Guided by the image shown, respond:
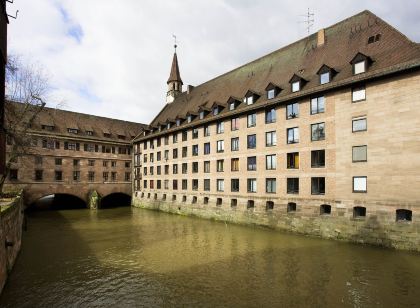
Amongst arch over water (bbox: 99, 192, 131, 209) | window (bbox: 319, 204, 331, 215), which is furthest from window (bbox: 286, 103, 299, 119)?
arch over water (bbox: 99, 192, 131, 209)

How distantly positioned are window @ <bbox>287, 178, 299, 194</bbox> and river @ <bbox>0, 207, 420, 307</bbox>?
12.9ft

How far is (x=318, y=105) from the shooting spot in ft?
83.6

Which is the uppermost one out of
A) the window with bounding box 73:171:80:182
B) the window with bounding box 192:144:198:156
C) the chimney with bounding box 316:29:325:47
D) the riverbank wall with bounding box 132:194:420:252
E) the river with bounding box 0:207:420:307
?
the chimney with bounding box 316:29:325:47

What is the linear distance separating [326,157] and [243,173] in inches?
379

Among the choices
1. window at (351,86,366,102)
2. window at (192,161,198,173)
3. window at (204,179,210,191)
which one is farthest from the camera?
window at (192,161,198,173)

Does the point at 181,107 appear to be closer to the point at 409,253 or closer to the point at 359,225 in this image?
the point at 359,225

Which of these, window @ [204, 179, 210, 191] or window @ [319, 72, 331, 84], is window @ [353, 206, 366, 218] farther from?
window @ [204, 179, 210, 191]

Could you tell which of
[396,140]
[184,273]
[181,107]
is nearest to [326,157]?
[396,140]

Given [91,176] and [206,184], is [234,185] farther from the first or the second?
[91,176]

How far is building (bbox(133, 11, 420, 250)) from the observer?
66.9 ft

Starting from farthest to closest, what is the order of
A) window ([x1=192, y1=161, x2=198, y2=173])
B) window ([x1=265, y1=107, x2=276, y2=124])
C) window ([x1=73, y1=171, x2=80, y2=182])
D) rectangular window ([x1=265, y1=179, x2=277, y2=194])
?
window ([x1=73, y1=171, x2=80, y2=182]) < window ([x1=192, y1=161, x2=198, y2=173]) < window ([x1=265, y1=107, x2=276, y2=124]) < rectangular window ([x1=265, y1=179, x2=277, y2=194])

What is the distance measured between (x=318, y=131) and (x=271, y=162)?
18.4ft

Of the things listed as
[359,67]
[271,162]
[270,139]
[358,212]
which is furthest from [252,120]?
[358,212]

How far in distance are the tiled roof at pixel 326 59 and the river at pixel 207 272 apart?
13292 mm
